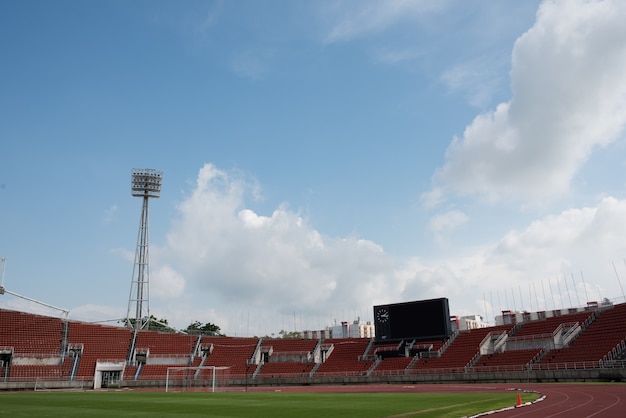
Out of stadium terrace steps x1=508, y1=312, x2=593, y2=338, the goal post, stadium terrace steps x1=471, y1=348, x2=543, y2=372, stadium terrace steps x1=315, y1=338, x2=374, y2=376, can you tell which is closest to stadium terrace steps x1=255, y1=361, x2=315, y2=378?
stadium terrace steps x1=315, y1=338, x2=374, y2=376

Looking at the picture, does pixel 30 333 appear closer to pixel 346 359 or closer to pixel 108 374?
pixel 108 374

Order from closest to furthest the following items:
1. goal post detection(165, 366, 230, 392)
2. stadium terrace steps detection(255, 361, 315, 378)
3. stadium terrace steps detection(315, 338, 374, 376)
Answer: goal post detection(165, 366, 230, 392)
stadium terrace steps detection(315, 338, 374, 376)
stadium terrace steps detection(255, 361, 315, 378)

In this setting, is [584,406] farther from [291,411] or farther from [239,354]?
[239,354]

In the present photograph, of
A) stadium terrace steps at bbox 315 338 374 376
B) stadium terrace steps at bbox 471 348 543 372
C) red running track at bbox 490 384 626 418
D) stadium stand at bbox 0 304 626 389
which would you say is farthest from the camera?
stadium terrace steps at bbox 315 338 374 376

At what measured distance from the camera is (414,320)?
67812mm

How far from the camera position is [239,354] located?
259 ft

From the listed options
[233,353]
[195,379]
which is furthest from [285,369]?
[195,379]

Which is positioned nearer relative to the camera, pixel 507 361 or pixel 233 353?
pixel 507 361

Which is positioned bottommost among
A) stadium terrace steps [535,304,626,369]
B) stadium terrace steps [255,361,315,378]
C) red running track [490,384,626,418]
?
red running track [490,384,626,418]

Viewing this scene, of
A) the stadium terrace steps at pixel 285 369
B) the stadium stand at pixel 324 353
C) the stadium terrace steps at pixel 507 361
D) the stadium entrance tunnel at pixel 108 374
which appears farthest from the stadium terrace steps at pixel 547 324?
the stadium entrance tunnel at pixel 108 374

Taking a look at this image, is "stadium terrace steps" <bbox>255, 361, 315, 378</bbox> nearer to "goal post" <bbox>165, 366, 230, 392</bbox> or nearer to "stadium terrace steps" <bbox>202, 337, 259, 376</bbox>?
"stadium terrace steps" <bbox>202, 337, 259, 376</bbox>

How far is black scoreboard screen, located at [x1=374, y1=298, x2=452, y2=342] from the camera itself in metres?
65.6

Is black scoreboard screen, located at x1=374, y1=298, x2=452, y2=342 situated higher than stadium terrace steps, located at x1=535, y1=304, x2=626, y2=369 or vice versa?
black scoreboard screen, located at x1=374, y1=298, x2=452, y2=342

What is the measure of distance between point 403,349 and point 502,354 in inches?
598
